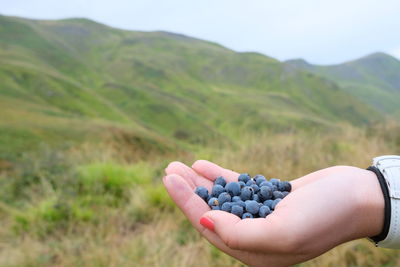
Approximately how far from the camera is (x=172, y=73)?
144125 millimetres

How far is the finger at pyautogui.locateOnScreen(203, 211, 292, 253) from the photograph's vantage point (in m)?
2.06

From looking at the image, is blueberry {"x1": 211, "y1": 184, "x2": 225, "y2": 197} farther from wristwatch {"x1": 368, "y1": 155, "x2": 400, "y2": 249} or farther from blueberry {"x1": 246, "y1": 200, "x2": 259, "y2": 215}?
wristwatch {"x1": 368, "y1": 155, "x2": 400, "y2": 249}

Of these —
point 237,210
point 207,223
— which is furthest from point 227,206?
point 207,223

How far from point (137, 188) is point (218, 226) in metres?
5.18

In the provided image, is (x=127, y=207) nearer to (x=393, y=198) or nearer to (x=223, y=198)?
(x=223, y=198)

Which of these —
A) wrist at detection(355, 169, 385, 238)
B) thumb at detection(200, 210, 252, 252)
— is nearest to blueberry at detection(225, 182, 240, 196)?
thumb at detection(200, 210, 252, 252)

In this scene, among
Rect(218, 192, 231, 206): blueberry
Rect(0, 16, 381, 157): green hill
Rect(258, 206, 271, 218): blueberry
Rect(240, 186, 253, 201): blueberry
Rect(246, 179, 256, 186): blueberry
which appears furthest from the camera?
Rect(0, 16, 381, 157): green hill

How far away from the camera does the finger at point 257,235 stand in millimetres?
2057

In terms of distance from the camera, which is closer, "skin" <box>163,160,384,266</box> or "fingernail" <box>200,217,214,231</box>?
"skin" <box>163,160,384,266</box>

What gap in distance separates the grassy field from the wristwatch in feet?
6.83

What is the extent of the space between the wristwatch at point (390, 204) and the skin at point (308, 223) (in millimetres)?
36

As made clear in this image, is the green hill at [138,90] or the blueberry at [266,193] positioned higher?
the blueberry at [266,193]

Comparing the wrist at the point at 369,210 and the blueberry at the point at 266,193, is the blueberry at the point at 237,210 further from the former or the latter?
the wrist at the point at 369,210

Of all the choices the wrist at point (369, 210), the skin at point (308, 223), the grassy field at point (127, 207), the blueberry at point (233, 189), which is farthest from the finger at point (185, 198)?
the grassy field at point (127, 207)
